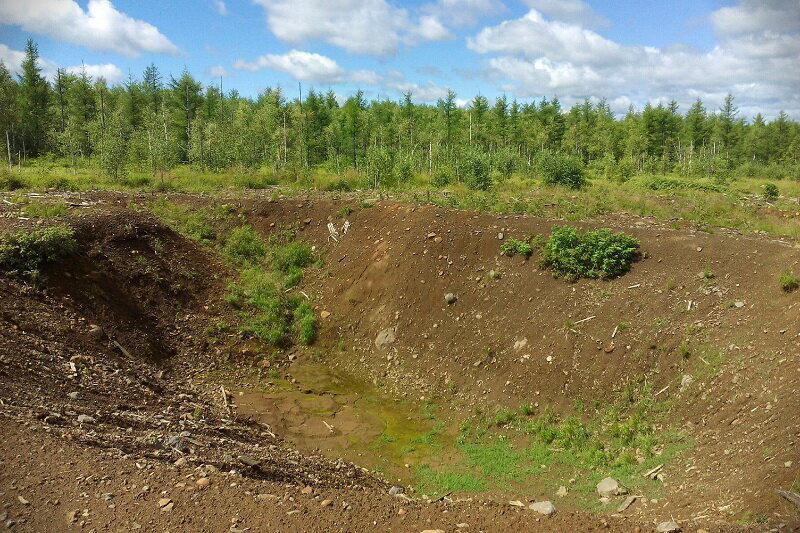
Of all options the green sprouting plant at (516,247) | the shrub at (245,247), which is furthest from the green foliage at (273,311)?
the green sprouting plant at (516,247)

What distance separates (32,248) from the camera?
37.7 ft

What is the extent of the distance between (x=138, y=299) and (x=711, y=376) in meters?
12.5

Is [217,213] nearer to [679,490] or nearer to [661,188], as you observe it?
[679,490]

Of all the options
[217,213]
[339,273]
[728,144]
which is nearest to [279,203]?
[217,213]

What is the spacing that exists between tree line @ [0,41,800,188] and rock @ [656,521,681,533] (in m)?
17.7

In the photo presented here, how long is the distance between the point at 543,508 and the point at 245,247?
1285 cm

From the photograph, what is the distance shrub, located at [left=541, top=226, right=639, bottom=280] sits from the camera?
37.2 feet

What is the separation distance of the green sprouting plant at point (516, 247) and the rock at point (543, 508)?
6.91 metres

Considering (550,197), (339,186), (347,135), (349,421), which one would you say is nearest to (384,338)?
(349,421)

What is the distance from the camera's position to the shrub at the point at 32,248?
1105 centimetres

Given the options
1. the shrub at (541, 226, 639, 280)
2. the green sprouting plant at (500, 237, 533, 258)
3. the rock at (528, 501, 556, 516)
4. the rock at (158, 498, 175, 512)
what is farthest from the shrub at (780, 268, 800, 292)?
the rock at (158, 498, 175, 512)

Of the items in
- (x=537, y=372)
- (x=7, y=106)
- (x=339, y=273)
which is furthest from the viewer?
(x=7, y=106)

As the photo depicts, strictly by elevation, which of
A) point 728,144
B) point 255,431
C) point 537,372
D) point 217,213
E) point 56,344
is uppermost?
point 728,144

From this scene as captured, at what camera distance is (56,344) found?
9469 millimetres
